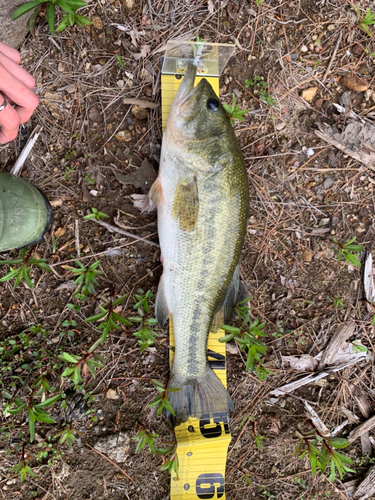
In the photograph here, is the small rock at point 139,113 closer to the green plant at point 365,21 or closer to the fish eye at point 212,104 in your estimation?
the fish eye at point 212,104

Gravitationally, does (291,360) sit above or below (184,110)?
below

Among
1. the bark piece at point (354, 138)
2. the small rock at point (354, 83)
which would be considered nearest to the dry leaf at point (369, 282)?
the bark piece at point (354, 138)

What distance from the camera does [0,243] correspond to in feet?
9.14

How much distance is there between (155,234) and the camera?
11.4 feet

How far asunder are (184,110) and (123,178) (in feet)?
3.29

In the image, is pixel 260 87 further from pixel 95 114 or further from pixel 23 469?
pixel 23 469

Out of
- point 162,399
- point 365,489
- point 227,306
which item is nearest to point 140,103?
point 227,306

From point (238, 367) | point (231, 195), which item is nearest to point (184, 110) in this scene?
point (231, 195)

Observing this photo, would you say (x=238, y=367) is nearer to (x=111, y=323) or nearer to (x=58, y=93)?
(x=111, y=323)

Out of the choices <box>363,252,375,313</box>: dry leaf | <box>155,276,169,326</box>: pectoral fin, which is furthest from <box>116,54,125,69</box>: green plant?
<box>363,252,375,313</box>: dry leaf

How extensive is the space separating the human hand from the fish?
3.90ft

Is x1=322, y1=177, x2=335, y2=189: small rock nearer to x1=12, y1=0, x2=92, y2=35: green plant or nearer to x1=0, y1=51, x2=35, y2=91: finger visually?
x1=12, y1=0, x2=92, y2=35: green plant

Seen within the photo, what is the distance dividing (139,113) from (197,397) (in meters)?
3.10

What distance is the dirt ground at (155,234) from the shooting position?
3.34 m
